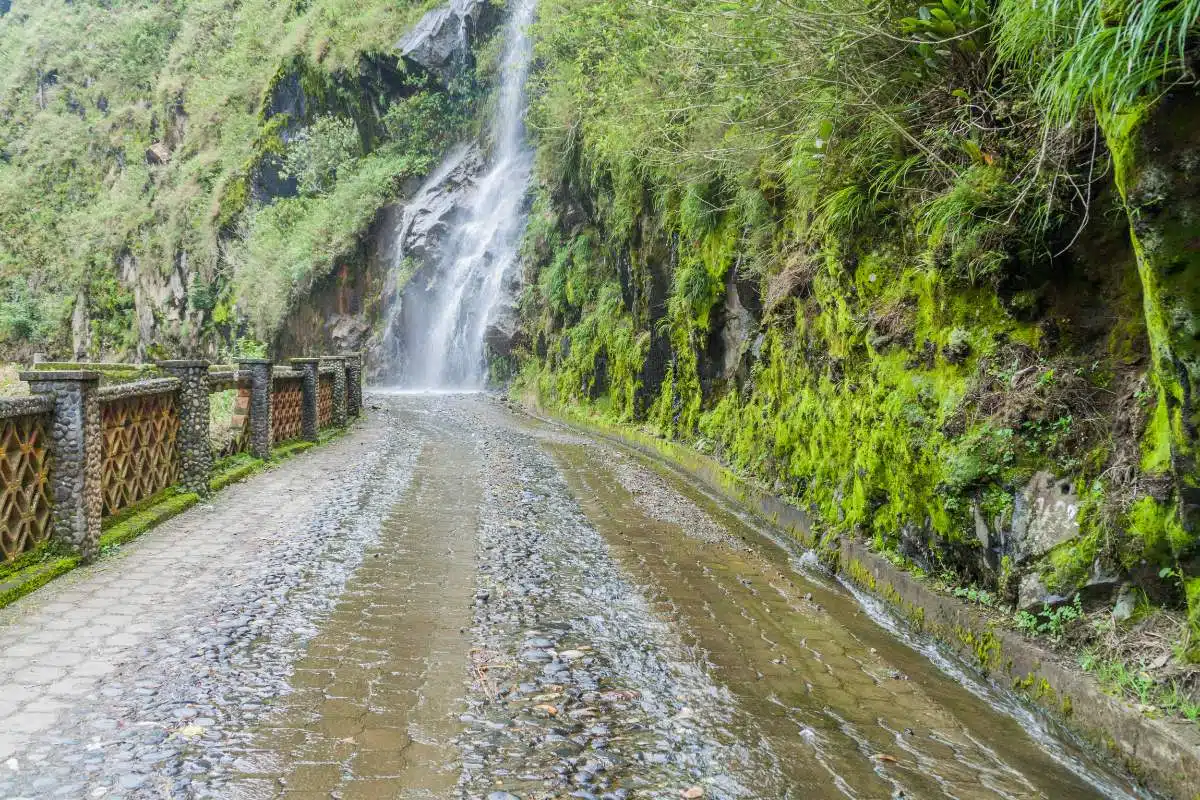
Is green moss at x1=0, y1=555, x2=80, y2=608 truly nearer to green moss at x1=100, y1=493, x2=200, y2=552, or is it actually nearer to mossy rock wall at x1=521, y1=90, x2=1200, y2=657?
green moss at x1=100, y1=493, x2=200, y2=552

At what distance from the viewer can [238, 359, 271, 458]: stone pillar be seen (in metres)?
12.4

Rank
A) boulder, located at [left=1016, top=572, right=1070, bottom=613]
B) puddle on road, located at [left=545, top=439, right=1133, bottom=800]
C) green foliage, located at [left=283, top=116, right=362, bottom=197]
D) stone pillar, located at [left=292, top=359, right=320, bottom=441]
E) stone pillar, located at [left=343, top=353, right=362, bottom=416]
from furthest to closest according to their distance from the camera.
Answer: green foliage, located at [left=283, top=116, right=362, bottom=197] < stone pillar, located at [left=343, top=353, right=362, bottom=416] < stone pillar, located at [left=292, top=359, right=320, bottom=441] < boulder, located at [left=1016, top=572, right=1070, bottom=613] < puddle on road, located at [left=545, top=439, right=1133, bottom=800]

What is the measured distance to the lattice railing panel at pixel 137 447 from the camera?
25.1 feet

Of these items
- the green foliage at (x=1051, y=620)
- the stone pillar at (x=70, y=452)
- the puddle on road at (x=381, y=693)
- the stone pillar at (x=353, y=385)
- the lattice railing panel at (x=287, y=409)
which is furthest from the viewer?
the stone pillar at (x=353, y=385)

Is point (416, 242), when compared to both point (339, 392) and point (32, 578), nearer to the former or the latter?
point (339, 392)

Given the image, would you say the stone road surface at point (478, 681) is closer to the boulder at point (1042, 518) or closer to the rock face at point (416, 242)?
the boulder at point (1042, 518)

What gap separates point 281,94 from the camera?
124 ft

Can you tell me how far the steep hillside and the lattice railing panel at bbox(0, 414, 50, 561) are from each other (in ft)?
96.6

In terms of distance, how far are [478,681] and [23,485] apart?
165 inches

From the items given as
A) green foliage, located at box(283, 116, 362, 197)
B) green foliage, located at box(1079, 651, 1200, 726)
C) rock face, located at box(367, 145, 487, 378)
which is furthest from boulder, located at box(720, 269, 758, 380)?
green foliage, located at box(283, 116, 362, 197)

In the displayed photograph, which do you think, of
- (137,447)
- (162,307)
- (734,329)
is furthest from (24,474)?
(162,307)

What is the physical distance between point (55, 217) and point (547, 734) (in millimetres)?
53437

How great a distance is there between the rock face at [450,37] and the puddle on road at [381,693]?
31.3 metres

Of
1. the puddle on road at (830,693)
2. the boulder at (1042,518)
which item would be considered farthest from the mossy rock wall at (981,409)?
the puddle on road at (830,693)
